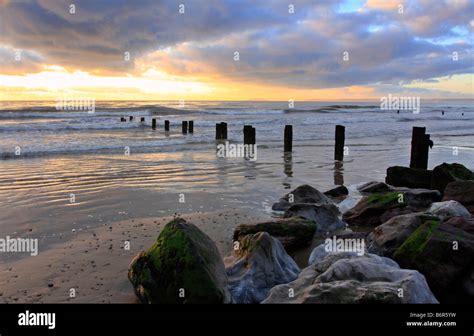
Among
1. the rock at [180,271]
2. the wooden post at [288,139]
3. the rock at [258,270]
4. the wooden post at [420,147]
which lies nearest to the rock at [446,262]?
the rock at [258,270]

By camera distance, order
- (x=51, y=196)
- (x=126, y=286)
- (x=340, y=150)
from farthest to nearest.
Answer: (x=340, y=150)
(x=51, y=196)
(x=126, y=286)

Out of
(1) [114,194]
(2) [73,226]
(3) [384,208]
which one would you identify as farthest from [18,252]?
(3) [384,208]

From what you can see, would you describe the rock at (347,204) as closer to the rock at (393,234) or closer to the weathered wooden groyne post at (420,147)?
the rock at (393,234)

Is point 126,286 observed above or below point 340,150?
below

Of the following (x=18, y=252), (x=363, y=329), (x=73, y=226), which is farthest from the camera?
(x=73, y=226)

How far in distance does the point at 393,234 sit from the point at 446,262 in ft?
3.41

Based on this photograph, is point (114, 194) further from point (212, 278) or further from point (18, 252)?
point (212, 278)

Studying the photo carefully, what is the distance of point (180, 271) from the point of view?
412 centimetres

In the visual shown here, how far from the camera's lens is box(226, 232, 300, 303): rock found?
4.50 meters

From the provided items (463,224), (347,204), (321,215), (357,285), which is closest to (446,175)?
(347,204)

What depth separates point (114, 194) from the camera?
9.66 meters

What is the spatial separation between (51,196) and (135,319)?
21.4 ft

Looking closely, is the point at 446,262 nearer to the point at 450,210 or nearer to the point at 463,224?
the point at 463,224

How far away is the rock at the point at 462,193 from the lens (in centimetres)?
763
